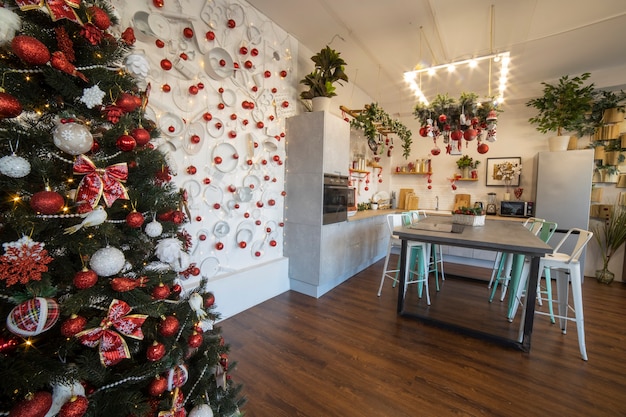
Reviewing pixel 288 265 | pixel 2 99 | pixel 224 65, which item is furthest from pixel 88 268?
pixel 288 265

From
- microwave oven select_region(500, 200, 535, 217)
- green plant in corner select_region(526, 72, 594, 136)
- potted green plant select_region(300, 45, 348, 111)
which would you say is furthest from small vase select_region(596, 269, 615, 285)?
potted green plant select_region(300, 45, 348, 111)

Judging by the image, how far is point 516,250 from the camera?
208 cm

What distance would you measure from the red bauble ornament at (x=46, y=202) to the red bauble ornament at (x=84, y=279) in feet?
0.63

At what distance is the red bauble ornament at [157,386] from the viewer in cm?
86

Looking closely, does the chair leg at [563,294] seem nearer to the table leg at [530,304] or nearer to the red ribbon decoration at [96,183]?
the table leg at [530,304]

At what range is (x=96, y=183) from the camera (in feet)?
2.70

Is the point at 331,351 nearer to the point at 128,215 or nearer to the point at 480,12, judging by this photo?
the point at 128,215

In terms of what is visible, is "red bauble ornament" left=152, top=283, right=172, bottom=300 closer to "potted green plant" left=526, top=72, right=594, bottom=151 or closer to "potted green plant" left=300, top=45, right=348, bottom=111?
"potted green plant" left=300, top=45, right=348, bottom=111

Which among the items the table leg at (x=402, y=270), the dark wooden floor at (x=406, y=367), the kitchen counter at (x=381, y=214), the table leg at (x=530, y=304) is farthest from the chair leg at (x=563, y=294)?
the kitchen counter at (x=381, y=214)

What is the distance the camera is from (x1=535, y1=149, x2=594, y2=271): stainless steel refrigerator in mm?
3881

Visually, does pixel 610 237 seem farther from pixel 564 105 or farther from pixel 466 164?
pixel 466 164

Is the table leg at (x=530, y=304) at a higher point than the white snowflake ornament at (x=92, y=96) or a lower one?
lower

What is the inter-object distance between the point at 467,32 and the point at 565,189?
288 centimetres

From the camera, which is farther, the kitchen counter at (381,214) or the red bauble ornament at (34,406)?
the kitchen counter at (381,214)
